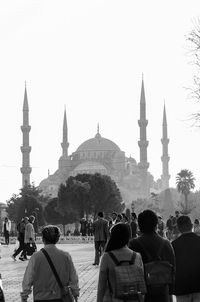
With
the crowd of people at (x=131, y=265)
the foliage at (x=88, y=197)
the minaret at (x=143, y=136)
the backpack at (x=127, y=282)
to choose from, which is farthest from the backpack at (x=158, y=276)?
the minaret at (x=143, y=136)

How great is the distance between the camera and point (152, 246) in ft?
24.0

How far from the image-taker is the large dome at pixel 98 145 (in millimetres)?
169500

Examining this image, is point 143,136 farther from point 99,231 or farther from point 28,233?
point 99,231

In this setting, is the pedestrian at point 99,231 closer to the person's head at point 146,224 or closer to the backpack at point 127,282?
the person's head at point 146,224

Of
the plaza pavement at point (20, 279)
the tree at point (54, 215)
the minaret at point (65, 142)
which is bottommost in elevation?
the plaza pavement at point (20, 279)

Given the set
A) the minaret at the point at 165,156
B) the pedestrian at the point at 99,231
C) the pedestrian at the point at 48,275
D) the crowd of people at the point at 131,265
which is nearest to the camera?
the crowd of people at the point at 131,265

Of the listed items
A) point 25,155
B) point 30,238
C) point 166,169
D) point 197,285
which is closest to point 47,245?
point 197,285

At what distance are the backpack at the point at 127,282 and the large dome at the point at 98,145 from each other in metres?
162

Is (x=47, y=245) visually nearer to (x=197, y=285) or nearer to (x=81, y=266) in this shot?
(x=197, y=285)

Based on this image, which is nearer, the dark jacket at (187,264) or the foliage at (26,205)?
the dark jacket at (187,264)

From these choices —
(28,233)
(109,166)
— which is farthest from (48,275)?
(109,166)

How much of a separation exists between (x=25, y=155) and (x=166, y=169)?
31709 millimetres

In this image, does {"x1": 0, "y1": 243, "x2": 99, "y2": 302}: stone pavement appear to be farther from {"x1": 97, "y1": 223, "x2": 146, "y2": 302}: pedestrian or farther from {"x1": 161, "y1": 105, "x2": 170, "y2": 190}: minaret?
{"x1": 161, "y1": 105, "x2": 170, "y2": 190}: minaret

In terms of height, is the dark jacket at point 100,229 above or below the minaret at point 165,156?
below
